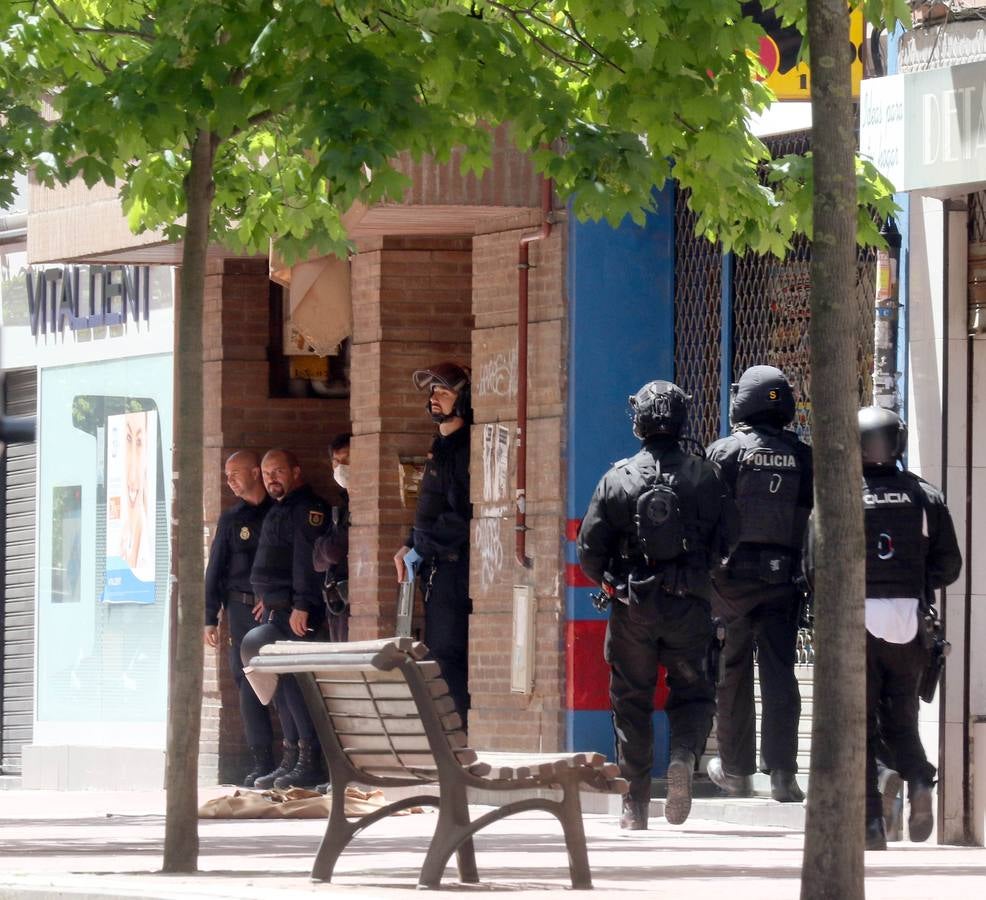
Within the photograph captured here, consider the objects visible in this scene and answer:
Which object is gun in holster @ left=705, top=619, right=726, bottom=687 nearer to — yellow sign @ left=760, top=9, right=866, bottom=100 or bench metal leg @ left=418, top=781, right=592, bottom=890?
yellow sign @ left=760, top=9, right=866, bottom=100

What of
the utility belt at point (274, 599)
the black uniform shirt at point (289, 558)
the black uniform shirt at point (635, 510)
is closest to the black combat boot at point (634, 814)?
the black uniform shirt at point (635, 510)

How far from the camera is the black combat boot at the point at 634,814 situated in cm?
1211

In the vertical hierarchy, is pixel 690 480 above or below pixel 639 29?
below

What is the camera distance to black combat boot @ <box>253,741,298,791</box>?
1638cm

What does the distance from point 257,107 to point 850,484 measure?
12.2 ft

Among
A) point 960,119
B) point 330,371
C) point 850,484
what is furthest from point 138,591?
point 850,484

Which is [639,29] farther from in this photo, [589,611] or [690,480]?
[589,611]

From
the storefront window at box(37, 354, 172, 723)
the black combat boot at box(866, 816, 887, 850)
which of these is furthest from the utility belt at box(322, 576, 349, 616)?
the black combat boot at box(866, 816, 887, 850)

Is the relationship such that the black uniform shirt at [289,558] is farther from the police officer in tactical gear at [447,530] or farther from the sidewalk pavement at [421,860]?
the sidewalk pavement at [421,860]

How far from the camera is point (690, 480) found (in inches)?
456

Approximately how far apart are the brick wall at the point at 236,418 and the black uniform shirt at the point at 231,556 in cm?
83

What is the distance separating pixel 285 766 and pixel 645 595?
5.36 meters

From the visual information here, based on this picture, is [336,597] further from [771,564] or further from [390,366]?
[771,564]

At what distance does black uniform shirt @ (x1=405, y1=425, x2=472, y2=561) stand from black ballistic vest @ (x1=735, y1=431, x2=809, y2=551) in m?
3.71
